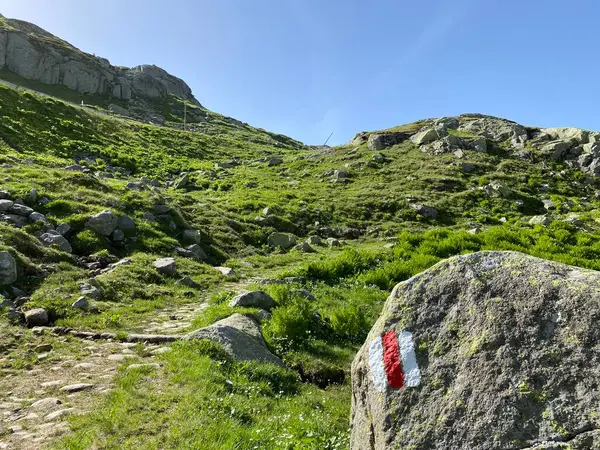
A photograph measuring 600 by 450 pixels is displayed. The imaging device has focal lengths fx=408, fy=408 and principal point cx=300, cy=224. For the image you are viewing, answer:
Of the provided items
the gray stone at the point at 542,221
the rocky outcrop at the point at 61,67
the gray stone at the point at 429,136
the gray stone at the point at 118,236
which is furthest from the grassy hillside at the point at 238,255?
the rocky outcrop at the point at 61,67

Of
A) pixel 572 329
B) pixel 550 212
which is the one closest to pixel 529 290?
pixel 572 329

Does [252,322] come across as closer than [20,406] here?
No

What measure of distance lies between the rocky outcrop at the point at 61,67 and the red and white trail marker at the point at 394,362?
126959mm

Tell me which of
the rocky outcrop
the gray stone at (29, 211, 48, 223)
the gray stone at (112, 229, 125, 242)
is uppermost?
the rocky outcrop

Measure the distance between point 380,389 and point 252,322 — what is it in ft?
18.7

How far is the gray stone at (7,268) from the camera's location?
33.5 ft

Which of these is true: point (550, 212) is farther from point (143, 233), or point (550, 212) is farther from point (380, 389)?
point (380, 389)

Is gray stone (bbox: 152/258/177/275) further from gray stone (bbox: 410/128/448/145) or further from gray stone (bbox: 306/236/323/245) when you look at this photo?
gray stone (bbox: 410/128/448/145)

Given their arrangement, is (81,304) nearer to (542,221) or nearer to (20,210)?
(20,210)

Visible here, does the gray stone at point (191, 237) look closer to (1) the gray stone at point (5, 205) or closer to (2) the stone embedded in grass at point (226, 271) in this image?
(2) the stone embedded in grass at point (226, 271)

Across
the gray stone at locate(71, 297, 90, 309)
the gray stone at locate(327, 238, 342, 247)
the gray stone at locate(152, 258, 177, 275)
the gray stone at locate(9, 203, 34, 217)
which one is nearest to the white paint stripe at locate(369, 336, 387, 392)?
the gray stone at locate(71, 297, 90, 309)

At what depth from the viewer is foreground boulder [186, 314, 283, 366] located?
779 centimetres

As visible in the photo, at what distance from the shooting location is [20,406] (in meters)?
5.75

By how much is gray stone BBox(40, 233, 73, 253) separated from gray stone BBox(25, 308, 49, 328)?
467cm
